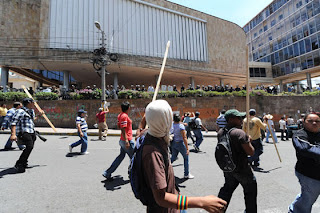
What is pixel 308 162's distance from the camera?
2.36 meters

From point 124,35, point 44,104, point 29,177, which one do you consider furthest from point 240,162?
point 124,35

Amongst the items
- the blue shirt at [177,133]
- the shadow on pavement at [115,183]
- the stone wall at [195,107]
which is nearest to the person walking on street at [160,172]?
the shadow on pavement at [115,183]

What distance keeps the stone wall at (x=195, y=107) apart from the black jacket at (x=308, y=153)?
12911mm

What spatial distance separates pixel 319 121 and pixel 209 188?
86.4 inches

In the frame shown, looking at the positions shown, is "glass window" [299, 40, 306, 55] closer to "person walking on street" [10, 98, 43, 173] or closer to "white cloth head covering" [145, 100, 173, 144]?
"person walking on street" [10, 98, 43, 173]

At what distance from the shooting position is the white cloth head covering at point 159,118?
53.2 inches

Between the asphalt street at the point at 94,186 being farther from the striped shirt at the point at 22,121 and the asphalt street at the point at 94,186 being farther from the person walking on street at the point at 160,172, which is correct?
the person walking on street at the point at 160,172

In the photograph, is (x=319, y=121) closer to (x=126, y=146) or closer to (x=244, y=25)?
(x=126, y=146)

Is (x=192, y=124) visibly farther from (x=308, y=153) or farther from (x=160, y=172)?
(x=160, y=172)

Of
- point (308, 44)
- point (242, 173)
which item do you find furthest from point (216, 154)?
point (308, 44)

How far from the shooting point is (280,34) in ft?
119

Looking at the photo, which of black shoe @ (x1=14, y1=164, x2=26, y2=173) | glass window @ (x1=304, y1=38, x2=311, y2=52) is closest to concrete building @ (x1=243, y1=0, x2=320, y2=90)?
glass window @ (x1=304, y1=38, x2=311, y2=52)

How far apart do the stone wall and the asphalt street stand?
33.0 feet

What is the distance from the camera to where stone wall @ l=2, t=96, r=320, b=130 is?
15625 millimetres
